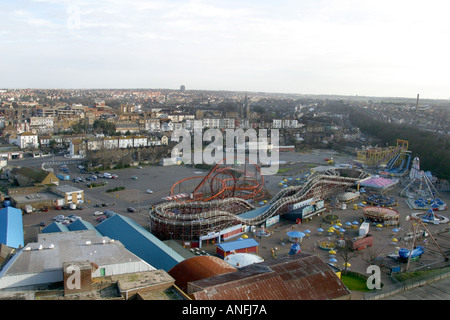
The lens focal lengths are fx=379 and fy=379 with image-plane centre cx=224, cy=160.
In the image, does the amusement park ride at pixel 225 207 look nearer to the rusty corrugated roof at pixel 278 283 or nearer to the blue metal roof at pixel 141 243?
the blue metal roof at pixel 141 243

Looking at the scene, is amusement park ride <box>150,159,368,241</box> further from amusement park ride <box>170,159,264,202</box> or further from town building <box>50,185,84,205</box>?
town building <box>50,185,84,205</box>

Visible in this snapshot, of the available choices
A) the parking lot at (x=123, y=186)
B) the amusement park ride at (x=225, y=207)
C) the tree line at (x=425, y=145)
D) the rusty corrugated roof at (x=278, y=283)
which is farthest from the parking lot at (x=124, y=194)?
the tree line at (x=425, y=145)

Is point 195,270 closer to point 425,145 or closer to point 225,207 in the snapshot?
point 225,207

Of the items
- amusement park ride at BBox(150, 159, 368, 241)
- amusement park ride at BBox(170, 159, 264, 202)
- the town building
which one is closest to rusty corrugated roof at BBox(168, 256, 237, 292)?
amusement park ride at BBox(150, 159, 368, 241)

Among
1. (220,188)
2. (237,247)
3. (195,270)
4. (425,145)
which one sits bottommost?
(237,247)

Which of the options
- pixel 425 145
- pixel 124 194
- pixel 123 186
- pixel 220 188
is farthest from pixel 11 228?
pixel 425 145

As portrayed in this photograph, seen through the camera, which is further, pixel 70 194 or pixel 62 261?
pixel 70 194

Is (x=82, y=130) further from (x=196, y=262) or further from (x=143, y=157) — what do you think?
(x=196, y=262)
